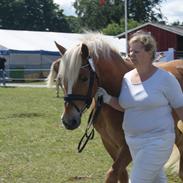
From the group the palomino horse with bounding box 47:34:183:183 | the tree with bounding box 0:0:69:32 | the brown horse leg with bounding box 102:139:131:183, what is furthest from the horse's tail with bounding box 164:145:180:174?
the tree with bounding box 0:0:69:32

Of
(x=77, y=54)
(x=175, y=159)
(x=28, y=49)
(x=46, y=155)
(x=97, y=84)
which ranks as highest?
(x=77, y=54)

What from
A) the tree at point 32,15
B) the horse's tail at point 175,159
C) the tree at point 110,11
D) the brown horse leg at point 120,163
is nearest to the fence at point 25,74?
the horse's tail at point 175,159

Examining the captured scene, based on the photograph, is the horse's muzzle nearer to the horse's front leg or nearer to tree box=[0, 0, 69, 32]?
the horse's front leg

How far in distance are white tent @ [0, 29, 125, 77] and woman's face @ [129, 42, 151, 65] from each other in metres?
32.8

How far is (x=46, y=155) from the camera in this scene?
838 centimetres

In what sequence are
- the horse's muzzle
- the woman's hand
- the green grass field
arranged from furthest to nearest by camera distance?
the green grass field
the woman's hand
the horse's muzzle

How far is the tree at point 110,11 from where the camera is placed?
80.9 m

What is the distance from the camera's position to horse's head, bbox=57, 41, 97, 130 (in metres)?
4.25

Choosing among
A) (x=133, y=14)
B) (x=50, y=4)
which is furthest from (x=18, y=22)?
(x=133, y=14)

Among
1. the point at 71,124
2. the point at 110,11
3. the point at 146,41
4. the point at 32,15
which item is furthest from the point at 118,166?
the point at 32,15

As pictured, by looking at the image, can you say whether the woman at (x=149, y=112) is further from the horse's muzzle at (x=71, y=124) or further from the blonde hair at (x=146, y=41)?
the horse's muzzle at (x=71, y=124)

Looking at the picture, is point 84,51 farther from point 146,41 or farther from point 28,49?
point 28,49

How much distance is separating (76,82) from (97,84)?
10.6 inches

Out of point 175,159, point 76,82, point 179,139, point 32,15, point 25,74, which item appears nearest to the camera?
A: point 76,82
